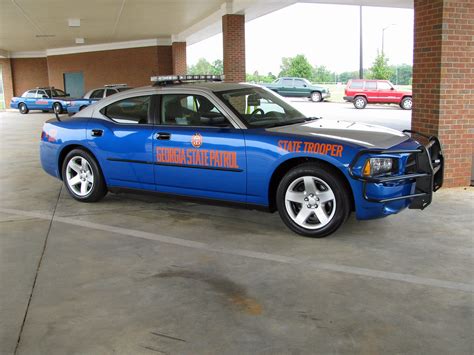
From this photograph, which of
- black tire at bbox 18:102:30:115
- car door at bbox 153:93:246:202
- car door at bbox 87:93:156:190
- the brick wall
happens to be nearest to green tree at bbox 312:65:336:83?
the brick wall

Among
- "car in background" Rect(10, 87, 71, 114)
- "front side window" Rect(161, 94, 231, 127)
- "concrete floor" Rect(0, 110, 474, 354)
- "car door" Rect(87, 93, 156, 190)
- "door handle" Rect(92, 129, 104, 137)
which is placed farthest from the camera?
"car in background" Rect(10, 87, 71, 114)

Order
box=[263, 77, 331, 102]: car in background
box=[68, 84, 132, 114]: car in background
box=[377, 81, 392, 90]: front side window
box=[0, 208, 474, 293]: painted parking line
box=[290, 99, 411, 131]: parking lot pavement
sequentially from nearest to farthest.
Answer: box=[0, 208, 474, 293]: painted parking line → box=[290, 99, 411, 131]: parking lot pavement → box=[68, 84, 132, 114]: car in background → box=[377, 81, 392, 90]: front side window → box=[263, 77, 331, 102]: car in background

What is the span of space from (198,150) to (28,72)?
40.3 meters

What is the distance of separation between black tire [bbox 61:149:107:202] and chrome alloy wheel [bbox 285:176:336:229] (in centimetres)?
279

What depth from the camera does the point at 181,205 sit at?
274 inches

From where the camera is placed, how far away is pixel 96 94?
24750 mm

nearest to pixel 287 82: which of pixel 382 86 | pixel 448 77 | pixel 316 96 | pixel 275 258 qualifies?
pixel 316 96

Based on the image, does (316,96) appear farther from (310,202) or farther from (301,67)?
(310,202)

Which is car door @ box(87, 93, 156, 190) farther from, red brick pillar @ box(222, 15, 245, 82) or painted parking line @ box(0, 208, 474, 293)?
red brick pillar @ box(222, 15, 245, 82)

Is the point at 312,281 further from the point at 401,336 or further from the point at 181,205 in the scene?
the point at 181,205

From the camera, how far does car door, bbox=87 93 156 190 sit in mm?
6371

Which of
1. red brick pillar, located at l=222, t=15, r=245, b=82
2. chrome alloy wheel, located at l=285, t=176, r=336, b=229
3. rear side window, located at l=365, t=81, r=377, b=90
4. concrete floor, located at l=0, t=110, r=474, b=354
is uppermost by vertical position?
red brick pillar, located at l=222, t=15, r=245, b=82

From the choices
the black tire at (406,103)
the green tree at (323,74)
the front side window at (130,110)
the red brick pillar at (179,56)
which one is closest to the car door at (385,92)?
the black tire at (406,103)

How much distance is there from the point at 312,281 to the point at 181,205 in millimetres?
3049
